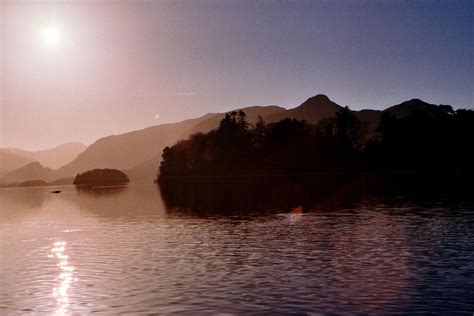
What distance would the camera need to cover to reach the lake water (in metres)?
32.2

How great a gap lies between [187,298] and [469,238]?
108ft

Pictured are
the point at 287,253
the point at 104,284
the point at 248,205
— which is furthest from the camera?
the point at 248,205

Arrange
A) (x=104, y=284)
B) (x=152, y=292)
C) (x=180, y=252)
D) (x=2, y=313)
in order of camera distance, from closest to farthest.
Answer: (x=2, y=313)
(x=152, y=292)
(x=104, y=284)
(x=180, y=252)

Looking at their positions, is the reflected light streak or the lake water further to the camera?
the reflected light streak

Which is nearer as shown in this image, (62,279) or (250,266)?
(62,279)

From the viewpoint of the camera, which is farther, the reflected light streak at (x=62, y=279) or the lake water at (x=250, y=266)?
the reflected light streak at (x=62, y=279)

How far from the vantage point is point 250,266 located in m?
43.7

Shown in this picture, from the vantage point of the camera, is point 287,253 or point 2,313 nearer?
point 2,313

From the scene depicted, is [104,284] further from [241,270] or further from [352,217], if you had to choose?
[352,217]

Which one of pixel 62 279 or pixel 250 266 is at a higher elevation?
pixel 62 279

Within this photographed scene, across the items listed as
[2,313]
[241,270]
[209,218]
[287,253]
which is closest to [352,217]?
[209,218]

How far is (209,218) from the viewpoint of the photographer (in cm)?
8994

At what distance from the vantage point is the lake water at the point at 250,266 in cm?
3216

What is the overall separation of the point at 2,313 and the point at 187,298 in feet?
37.3
